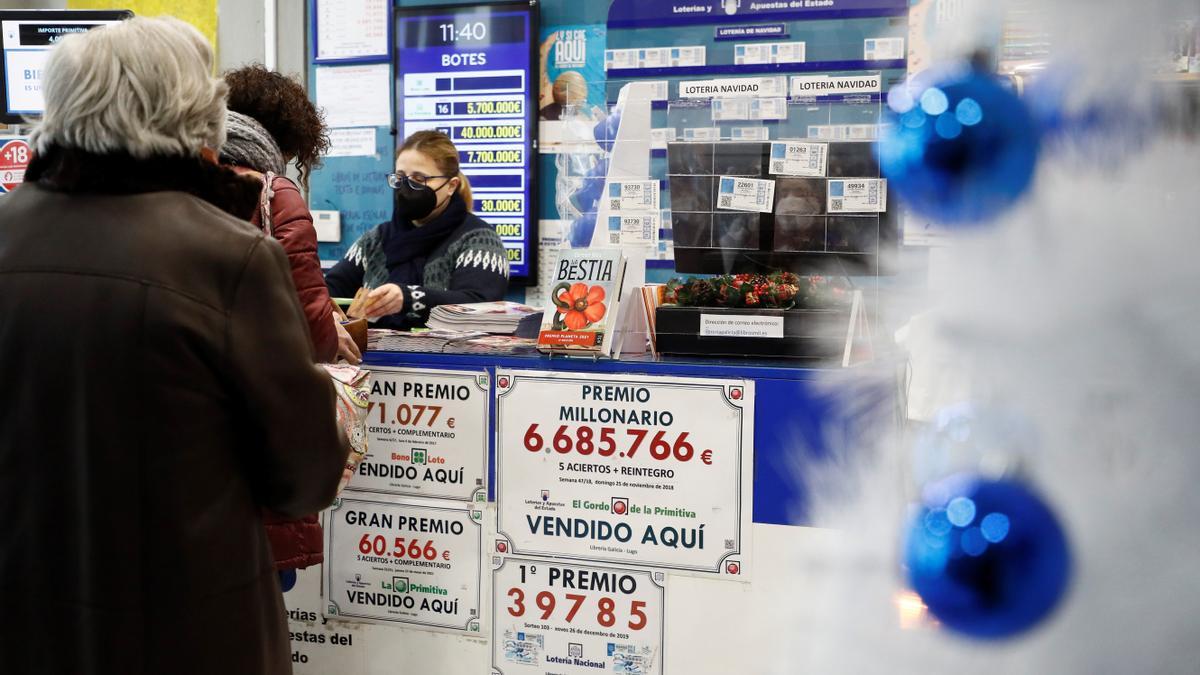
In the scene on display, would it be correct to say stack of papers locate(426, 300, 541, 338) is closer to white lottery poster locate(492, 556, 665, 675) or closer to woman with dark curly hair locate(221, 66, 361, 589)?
woman with dark curly hair locate(221, 66, 361, 589)

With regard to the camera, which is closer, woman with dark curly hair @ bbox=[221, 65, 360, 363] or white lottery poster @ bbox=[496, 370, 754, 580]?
woman with dark curly hair @ bbox=[221, 65, 360, 363]

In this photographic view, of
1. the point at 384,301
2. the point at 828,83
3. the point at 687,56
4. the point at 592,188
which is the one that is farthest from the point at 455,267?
the point at 828,83

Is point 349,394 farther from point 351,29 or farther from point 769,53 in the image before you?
point 351,29

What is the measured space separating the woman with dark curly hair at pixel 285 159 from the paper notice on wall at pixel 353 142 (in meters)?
3.04

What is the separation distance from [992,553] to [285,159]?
2.33 metres

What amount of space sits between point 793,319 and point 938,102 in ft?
6.66

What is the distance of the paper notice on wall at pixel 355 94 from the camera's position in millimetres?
5438

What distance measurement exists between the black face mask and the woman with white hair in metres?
2.35

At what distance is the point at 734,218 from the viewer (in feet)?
8.56

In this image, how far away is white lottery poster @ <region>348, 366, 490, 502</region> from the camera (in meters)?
2.52

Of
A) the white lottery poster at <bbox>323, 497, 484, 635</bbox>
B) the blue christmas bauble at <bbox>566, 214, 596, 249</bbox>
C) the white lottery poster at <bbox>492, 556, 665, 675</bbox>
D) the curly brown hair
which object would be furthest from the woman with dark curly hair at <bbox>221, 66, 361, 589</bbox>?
the blue christmas bauble at <bbox>566, 214, 596, 249</bbox>

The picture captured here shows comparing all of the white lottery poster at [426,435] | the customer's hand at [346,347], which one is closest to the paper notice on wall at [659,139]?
the white lottery poster at [426,435]

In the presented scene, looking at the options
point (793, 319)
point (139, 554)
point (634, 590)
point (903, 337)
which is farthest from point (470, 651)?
point (903, 337)

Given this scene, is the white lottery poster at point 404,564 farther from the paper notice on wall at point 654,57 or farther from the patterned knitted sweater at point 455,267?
the paper notice on wall at point 654,57
